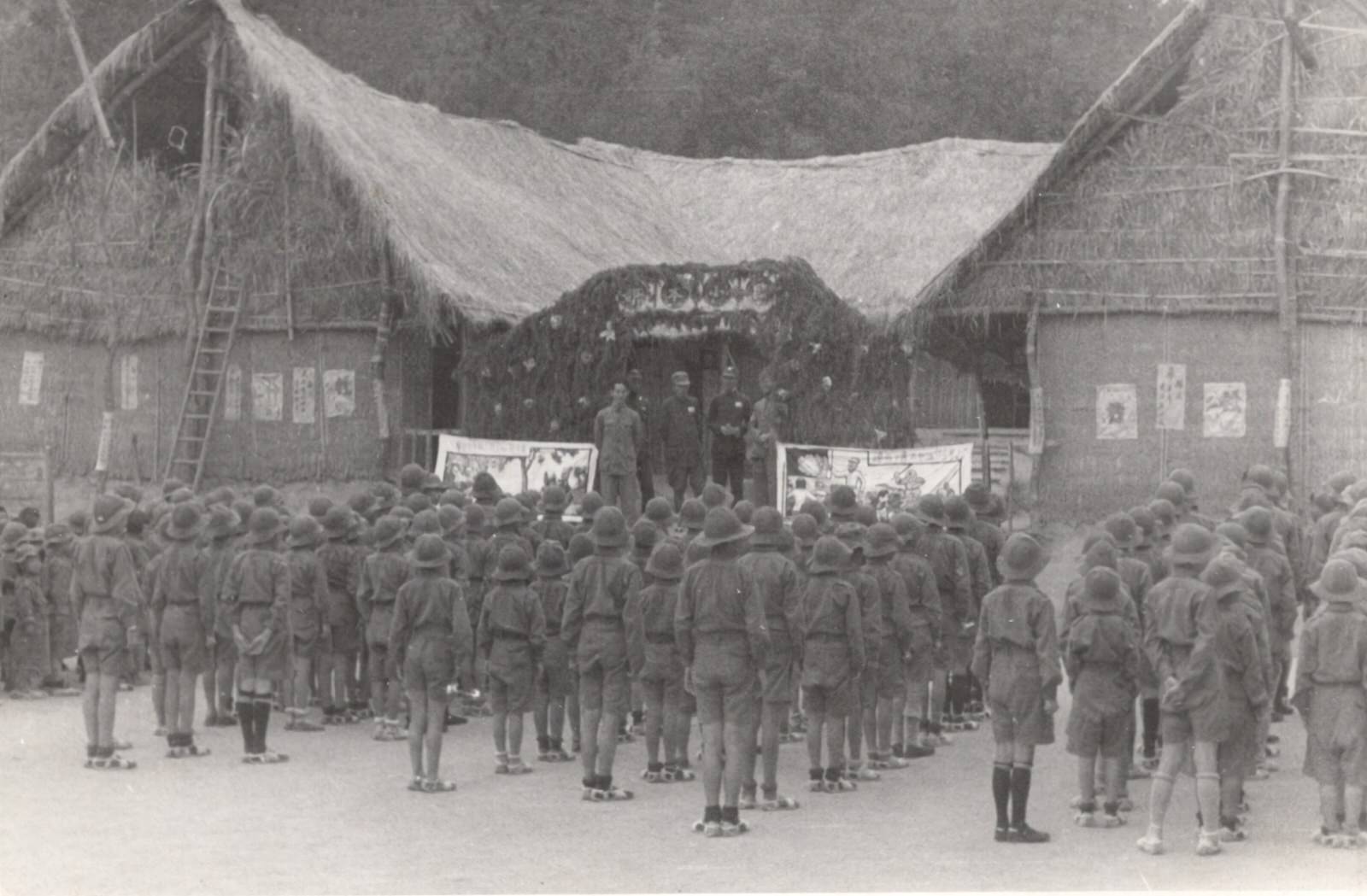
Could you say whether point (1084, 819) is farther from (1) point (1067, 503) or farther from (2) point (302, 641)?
(1) point (1067, 503)

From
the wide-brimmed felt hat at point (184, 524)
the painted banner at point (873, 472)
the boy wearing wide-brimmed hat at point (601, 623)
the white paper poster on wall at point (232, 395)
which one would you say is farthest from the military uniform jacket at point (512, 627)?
the white paper poster on wall at point (232, 395)

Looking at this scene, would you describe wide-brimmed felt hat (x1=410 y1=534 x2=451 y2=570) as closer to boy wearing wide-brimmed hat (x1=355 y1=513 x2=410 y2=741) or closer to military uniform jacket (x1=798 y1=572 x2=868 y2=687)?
boy wearing wide-brimmed hat (x1=355 y1=513 x2=410 y2=741)

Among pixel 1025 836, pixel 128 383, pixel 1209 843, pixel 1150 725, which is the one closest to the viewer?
pixel 1209 843

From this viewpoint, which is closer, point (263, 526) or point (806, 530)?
point (806, 530)

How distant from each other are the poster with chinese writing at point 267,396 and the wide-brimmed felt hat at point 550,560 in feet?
38.1

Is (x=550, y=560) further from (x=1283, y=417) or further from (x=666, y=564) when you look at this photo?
(x=1283, y=417)

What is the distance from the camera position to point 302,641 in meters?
13.2

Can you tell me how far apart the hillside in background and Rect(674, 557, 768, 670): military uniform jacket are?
29.5 metres

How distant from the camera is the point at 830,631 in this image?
10.9 m

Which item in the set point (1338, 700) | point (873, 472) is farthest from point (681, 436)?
point (1338, 700)

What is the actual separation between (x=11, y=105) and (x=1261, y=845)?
33131 mm

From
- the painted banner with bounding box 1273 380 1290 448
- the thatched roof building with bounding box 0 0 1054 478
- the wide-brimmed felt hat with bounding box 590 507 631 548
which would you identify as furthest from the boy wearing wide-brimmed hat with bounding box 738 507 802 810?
the painted banner with bounding box 1273 380 1290 448

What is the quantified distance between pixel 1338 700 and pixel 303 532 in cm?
724

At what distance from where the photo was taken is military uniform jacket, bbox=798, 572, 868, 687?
10844 millimetres
